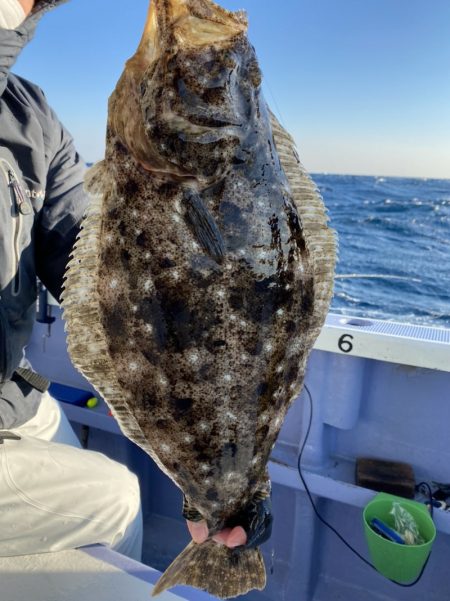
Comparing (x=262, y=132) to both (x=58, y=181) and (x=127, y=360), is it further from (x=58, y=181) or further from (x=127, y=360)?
(x=58, y=181)

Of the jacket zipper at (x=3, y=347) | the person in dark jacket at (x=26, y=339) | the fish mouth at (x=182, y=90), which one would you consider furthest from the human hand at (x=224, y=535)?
the jacket zipper at (x=3, y=347)

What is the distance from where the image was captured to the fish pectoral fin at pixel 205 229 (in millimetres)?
1607

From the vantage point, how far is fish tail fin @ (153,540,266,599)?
6.52ft

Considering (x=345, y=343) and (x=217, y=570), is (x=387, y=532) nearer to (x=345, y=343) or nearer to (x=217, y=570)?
(x=345, y=343)

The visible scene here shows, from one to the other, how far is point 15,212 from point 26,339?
0.78m

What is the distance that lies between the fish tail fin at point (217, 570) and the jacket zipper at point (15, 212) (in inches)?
70.6

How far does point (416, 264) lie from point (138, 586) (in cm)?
1380

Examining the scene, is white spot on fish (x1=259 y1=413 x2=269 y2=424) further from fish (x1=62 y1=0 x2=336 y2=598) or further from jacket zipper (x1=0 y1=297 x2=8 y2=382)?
jacket zipper (x1=0 y1=297 x2=8 y2=382)

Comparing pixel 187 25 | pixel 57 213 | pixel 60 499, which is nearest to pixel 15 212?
pixel 57 213

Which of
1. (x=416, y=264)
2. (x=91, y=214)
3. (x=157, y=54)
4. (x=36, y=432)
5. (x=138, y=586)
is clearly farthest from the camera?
(x=416, y=264)

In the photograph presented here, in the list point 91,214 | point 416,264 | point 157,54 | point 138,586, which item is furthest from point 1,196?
point 416,264

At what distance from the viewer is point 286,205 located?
170 centimetres

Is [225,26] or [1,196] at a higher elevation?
[225,26]

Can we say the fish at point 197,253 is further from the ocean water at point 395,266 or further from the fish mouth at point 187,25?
the ocean water at point 395,266
